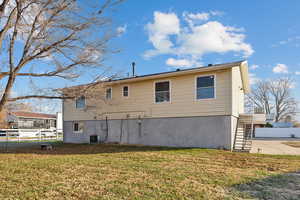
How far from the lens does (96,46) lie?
9078 mm

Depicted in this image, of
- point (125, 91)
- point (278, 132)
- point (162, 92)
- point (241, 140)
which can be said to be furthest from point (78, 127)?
point (278, 132)

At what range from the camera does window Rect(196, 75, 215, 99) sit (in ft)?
38.0

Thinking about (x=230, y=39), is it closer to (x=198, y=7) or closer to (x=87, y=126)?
(x=198, y=7)

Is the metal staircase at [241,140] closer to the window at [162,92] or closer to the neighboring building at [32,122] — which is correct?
the window at [162,92]

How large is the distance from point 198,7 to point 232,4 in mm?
1672

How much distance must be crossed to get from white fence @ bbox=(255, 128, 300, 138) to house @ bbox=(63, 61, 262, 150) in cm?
1755

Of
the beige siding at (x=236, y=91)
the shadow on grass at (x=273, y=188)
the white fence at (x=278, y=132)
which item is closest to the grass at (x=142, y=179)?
the shadow on grass at (x=273, y=188)

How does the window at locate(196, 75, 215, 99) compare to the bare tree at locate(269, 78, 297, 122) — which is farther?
the bare tree at locate(269, 78, 297, 122)

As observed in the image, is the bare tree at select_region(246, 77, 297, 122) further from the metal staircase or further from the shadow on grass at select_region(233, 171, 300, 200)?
the shadow on grass at select_region(233, 171, 300, 200)

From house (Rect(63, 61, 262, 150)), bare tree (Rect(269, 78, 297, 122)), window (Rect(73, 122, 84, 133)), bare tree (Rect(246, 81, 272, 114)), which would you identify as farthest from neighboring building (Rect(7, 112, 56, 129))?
bare tree (Rect(269, 78, 297, 122))

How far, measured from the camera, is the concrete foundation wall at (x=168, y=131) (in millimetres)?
11172

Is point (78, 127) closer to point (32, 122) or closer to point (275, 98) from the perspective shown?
point (32, 122)

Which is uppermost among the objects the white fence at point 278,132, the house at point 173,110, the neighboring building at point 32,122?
the house at point 173,110

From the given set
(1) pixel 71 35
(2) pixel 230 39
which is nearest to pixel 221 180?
(1) pixel 71 35
